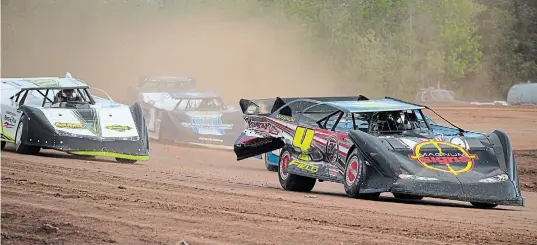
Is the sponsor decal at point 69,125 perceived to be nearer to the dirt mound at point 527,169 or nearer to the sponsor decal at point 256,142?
the sponsor decal at point 256,142

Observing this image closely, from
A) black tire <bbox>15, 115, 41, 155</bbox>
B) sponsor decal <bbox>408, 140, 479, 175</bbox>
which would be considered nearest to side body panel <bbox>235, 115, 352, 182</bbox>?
sponsor decal <bbox>408, 140, 479, 175</bbox>

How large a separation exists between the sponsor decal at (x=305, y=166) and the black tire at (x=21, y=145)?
6.06 metres

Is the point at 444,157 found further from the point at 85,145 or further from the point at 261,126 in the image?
the point at 85,145

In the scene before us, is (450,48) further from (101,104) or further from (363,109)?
(363,109)

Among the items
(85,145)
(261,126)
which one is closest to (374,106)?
(261,126)

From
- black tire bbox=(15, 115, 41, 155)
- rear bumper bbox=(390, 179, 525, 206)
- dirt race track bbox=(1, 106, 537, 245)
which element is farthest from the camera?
black tire bbox=(15, 115, 41, 155)

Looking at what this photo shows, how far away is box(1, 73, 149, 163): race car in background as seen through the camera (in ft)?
61.3

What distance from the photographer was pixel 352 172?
13.6m

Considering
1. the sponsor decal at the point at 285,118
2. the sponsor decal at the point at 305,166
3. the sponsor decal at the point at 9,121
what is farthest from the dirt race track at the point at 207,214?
the sponsor decal at the point at 9,121

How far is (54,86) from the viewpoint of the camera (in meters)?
20.1

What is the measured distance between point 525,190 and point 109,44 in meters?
44.7

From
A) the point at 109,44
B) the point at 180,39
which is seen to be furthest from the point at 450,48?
the point at 109,44

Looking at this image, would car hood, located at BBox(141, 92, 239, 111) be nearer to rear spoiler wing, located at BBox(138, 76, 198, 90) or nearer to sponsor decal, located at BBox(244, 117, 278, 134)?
rear spoiler wing, located at BBox(138, 76, 198, 90)

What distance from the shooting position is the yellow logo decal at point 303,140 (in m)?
14.8
